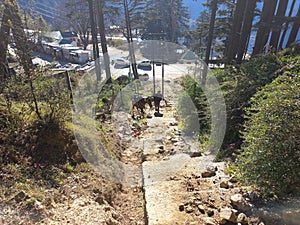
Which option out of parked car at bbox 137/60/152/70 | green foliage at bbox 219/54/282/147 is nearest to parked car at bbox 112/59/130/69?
parked car at bbox 137/60/152/70

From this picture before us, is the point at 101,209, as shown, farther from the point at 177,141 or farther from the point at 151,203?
the point at 177,141

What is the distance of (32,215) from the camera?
93.8 inches

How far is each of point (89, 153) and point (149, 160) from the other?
1.49 m

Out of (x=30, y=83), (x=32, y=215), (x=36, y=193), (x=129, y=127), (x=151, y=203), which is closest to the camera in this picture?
(x=32, y=215)

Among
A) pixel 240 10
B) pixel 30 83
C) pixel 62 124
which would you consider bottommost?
pixel 62 124

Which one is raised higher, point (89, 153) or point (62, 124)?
point (62, 124)

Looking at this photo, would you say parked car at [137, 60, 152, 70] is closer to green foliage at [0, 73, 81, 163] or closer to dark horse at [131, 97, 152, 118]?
dark horse at [131, 97, 152, 118]

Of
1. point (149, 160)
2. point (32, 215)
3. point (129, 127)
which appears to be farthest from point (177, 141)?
point (32, 215)

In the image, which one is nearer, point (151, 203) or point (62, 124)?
point (151, 203)

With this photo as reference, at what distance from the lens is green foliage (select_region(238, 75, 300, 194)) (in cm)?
217

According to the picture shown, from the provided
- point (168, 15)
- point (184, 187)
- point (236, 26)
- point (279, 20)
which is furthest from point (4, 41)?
point (168, 15)

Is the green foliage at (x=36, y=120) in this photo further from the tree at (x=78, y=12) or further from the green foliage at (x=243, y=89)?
the tree at (x=78, y=12)

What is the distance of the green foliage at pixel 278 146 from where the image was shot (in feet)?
7.12

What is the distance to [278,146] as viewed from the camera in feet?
7.23
